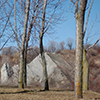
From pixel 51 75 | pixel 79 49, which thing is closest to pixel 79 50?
pixel 79 49

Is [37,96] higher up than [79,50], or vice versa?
[79,50]

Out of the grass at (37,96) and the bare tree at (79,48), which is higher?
the bare tree at (79,48)

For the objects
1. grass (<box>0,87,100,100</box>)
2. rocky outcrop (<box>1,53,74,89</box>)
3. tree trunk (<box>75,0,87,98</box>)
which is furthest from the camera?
rocky outcrop (<box>1,53,74,89</box>)

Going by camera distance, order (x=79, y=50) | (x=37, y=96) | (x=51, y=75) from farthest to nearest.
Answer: (x=51, y=75), (x=37, y=96), (x=79, y=50)

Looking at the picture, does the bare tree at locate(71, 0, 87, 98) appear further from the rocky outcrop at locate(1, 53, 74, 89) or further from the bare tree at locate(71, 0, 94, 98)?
the rocky outcrop at locate(1, 53, 74, 89)

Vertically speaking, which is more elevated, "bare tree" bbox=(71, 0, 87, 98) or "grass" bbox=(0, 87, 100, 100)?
"bare tree" bbox=(71, 0, 87, 98)

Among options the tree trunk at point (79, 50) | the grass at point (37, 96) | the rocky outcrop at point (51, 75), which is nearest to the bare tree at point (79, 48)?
the tree trunk at point (79, 50)

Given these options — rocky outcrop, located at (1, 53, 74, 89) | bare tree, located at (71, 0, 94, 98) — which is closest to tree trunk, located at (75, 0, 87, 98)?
bare tree, located at (71, 0, 94, 98)

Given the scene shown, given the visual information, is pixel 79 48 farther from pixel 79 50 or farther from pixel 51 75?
pixel 51 75

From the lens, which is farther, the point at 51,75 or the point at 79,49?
the point at 51,75

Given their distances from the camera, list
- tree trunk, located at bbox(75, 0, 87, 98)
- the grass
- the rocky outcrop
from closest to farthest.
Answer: the grass, tree trunk, located at bbox(75, 0, 87, 98), the rocky outcrop

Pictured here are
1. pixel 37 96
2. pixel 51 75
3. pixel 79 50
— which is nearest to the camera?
pixel 79 50

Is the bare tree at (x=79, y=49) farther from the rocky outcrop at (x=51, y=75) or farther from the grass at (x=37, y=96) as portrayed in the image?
the rocky outcrop at (x=51, y=75)

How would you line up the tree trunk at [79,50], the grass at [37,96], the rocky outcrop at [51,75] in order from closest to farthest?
the grass at [37,96] → the tree trunk at [79,50] → the rocky outcrop at [51,75]
